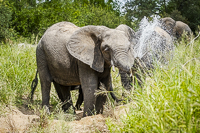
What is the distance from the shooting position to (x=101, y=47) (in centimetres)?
522

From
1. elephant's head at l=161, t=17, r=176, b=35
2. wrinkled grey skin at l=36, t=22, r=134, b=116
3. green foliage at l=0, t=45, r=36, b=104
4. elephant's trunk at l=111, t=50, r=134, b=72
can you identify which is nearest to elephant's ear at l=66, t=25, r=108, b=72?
wrinkled grey skin at l=36, t=22, r=134, b=116

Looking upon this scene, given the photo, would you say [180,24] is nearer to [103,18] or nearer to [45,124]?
[45,124]

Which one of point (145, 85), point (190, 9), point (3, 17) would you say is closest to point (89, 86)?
point (145, 85)

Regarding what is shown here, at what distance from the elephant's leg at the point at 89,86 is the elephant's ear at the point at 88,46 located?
0.19m

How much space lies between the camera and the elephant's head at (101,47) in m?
4.81

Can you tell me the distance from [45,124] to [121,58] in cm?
149

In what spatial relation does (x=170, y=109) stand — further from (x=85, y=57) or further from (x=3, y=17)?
(x=3, y=17)

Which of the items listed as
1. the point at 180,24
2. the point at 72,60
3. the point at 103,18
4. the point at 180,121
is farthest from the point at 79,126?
the point at 103,18

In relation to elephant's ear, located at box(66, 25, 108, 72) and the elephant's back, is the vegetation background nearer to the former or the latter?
the elephant's back

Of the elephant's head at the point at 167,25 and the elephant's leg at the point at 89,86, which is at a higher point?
the elephant's head at the point at 167,25

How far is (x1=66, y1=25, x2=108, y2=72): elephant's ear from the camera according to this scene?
5.26 meters

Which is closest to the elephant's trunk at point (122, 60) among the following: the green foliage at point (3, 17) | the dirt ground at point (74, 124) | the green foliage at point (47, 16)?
the dirt ground at point (74, 124)

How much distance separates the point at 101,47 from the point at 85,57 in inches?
13.4

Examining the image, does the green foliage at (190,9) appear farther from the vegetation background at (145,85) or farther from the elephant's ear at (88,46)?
the elephant's ear at (88,46)
